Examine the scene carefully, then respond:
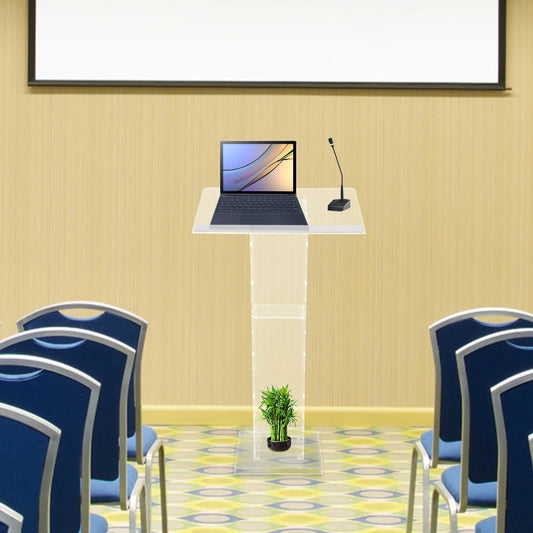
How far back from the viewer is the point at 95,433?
3.13m

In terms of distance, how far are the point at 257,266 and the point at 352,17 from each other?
86.6 inches

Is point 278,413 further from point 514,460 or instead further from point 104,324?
point 514,460

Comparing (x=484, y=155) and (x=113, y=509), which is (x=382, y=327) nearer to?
(x=484, y=155)

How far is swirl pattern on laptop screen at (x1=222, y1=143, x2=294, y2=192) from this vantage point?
4742 mm

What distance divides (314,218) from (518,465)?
2131 millimetres

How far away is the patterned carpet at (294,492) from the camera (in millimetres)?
4234

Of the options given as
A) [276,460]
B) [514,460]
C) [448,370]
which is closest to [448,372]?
[448,370]

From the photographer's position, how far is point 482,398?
3062mm

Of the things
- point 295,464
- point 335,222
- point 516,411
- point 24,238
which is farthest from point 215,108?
point 516,411

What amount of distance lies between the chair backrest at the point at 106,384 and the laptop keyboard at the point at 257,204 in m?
1.39

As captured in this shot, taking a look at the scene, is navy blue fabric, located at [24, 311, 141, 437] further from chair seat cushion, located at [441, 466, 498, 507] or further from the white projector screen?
the white projector screen

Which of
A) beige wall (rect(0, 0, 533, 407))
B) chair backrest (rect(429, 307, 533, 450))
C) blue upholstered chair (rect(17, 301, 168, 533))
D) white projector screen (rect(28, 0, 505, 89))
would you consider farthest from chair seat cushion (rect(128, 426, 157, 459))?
white projector screen (rect(28, 0, 505, 89))

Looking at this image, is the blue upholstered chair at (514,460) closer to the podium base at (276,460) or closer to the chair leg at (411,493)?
the chair leg at (411,493)

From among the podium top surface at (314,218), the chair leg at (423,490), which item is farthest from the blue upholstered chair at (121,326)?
the chair leg at (423,490)
